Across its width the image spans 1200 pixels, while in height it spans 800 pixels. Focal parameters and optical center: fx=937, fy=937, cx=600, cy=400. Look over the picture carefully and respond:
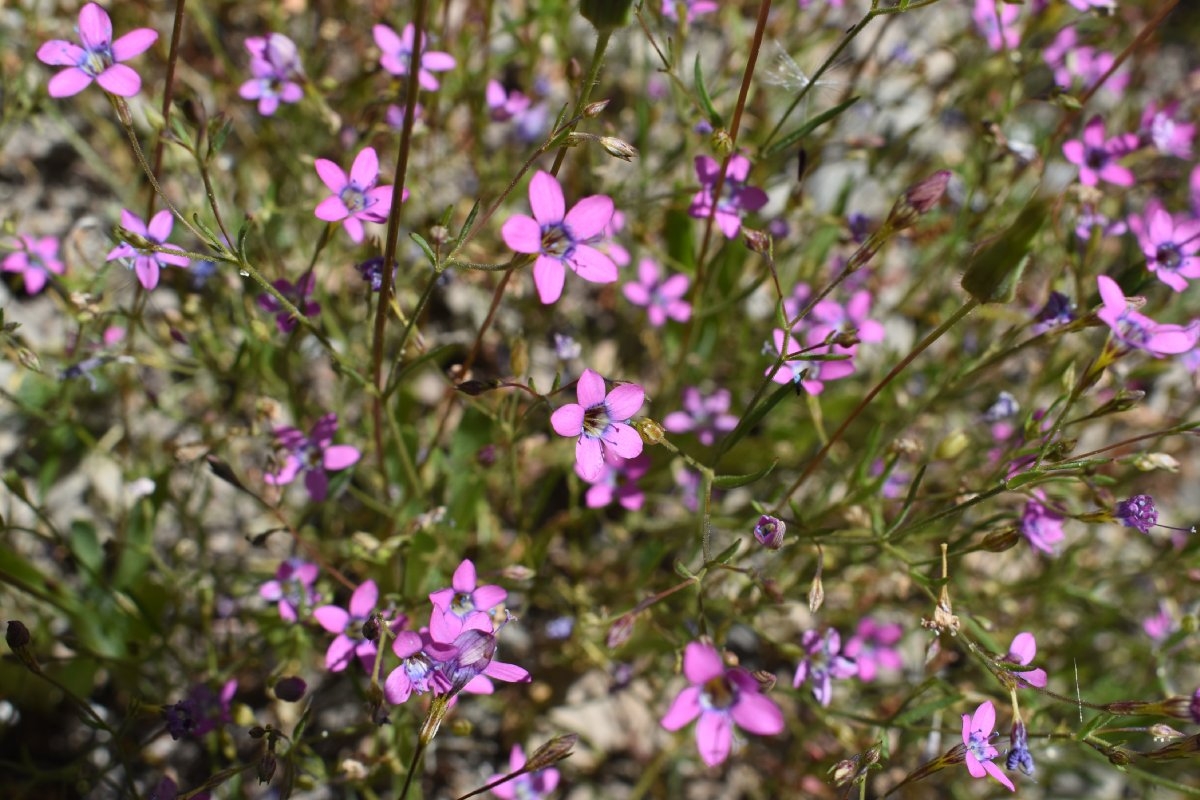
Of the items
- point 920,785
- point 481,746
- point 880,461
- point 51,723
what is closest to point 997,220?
point 880,461

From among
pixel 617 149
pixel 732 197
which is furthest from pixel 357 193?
pixel 732 197

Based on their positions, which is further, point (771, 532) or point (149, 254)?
point (149, 254)

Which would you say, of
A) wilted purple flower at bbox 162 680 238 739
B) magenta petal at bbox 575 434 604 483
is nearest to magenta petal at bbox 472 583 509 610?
→ magenta petal at bbox 575 434 604 483

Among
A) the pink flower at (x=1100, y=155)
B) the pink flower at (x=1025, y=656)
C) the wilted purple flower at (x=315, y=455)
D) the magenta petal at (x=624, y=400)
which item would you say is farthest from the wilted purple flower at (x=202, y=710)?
the pink flower at (x=1100, y=155)

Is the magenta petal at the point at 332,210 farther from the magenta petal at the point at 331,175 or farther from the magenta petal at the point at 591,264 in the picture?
the magenta petal at the point at 591,264

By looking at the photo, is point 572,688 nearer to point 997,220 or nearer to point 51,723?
point 51,723

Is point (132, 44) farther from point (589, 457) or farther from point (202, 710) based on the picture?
point (202, 710)

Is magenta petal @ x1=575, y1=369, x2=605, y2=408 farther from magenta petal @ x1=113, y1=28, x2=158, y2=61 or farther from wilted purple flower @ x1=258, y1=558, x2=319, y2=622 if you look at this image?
magenta petal @ x1=113, y1=28, x2=158, y2=61
